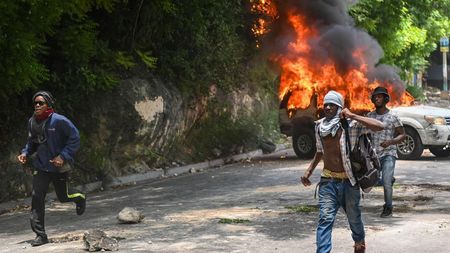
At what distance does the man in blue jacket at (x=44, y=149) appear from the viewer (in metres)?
7.65

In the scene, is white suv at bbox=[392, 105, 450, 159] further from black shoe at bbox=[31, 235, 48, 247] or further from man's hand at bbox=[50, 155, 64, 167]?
black shoe at bbox=[31, 235, 48, 247]

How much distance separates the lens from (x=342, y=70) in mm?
18750

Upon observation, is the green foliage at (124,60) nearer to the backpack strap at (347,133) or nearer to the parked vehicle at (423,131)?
the parked vehicle at (423,131)

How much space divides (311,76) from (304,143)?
2824 millimetres

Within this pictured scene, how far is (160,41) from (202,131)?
10.00 ft

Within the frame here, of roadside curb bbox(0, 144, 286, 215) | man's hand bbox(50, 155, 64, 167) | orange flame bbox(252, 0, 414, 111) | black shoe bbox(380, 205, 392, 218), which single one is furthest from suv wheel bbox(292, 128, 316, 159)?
man's hand bbox(50, 155, 64, 167)

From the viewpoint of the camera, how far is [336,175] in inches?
233

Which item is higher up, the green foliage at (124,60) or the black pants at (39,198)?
the green foliage at (124,60)

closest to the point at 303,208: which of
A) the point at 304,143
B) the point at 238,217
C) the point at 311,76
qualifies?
the point at 238,217

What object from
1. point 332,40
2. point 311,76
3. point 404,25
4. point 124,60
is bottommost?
point 311,76

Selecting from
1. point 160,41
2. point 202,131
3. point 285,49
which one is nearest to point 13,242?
point 160,41

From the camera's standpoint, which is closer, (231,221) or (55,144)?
(55,144)

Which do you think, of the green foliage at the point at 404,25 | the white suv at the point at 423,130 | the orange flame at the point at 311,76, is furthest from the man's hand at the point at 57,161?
the green foliage at the point at 404,25

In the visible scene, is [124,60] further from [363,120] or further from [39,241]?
[363,120]
